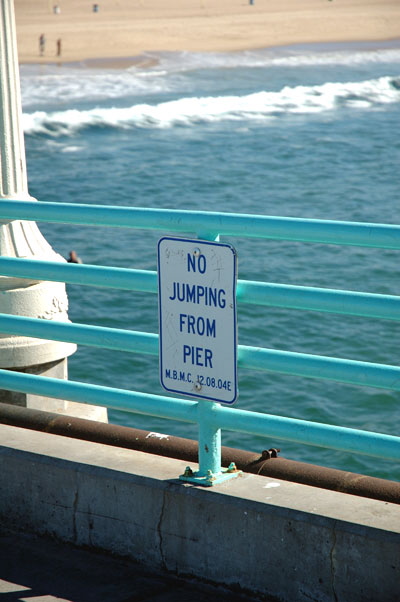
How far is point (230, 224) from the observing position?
355cm

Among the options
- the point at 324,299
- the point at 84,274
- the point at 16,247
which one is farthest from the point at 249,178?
the point at 324,299

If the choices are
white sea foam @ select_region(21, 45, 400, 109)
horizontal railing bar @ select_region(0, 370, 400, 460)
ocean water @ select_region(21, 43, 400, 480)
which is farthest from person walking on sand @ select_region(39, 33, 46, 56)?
horizontal railing bar @ select_region(0, 370, 400, 460)

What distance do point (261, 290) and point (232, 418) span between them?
468 millimetres

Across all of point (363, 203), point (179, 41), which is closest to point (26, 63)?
point (179, 41)

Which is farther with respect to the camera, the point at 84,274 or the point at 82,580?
the point at 84,274

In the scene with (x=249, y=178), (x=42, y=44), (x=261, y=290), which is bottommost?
(x=249, y=178)

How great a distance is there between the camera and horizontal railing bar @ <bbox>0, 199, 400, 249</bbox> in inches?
131

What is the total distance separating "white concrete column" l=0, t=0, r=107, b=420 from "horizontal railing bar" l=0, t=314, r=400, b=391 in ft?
4.69

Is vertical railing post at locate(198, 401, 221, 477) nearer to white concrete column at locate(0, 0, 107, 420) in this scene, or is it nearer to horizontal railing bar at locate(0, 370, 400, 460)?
horizontal railing bar at locate(0, 370, 400, 460)

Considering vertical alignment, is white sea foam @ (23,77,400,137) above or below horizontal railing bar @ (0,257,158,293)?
below

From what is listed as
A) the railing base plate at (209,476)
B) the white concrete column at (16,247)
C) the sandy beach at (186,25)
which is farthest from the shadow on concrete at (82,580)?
the sandy beach at (186,25)

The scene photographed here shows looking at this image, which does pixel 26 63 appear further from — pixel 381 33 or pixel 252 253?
pixel 252 253

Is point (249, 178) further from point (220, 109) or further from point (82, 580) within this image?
point (82, 580)

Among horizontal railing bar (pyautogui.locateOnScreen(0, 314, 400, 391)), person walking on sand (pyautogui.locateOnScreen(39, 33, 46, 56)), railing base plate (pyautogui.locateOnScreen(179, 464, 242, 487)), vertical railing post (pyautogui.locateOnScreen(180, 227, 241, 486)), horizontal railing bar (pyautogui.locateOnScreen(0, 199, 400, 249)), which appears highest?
person walking on sand (pyautogui.locateOnScreen(39, 33, 46, 56))
